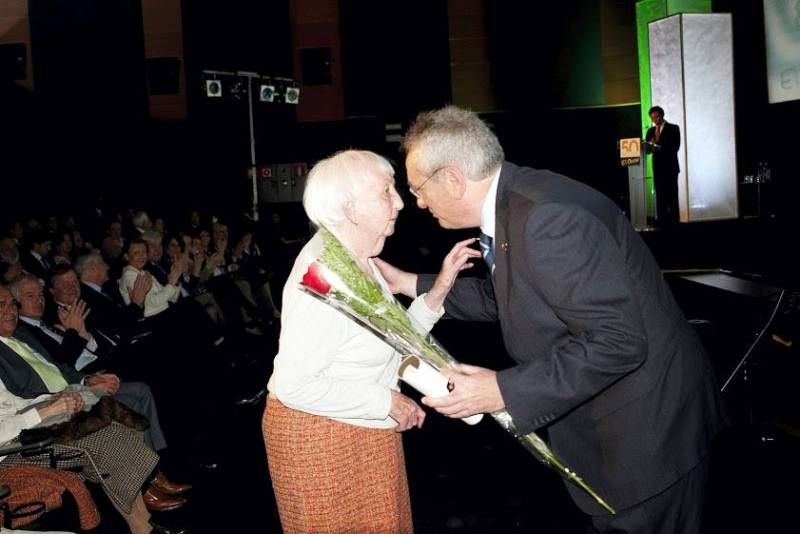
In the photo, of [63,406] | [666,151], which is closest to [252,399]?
[63,406]

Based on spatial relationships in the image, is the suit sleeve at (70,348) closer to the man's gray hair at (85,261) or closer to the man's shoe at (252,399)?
the man's gray hair at (85,261)

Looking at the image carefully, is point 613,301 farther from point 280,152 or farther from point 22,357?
point 280,152

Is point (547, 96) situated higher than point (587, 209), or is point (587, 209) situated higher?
point (547, 96)

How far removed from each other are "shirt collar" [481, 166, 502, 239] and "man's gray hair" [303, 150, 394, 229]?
30cm

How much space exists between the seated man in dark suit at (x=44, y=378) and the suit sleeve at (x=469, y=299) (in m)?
2.37

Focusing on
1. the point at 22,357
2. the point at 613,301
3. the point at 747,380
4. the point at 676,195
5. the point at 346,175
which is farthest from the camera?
the point at 676,195

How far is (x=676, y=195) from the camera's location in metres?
9.72

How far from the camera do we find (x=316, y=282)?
1.77 m

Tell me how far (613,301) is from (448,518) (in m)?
2.68

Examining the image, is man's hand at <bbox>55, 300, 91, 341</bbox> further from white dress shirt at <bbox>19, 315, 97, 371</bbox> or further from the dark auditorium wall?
the dark auditorium wall

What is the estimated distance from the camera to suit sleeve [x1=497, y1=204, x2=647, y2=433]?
171 cm

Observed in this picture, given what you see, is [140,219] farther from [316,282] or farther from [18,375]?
[316,282]

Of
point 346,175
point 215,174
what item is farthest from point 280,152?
point 346,175

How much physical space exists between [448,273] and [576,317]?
802 millimetres
